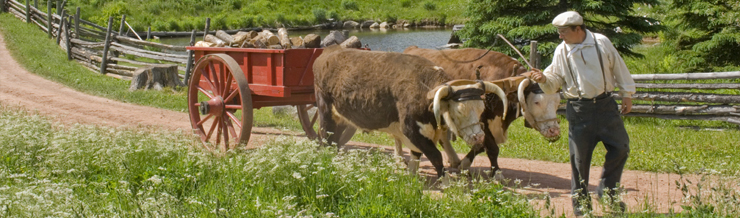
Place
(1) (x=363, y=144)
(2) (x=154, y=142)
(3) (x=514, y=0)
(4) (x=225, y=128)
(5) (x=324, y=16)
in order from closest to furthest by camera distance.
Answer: (2) (x=154, y=142)
(4) (x=225, y=128)
(1) (x=363, y=144)
(3) (x=514, y=0)
(5) (x=324, y=16)

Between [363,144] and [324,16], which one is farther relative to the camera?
[324,16]

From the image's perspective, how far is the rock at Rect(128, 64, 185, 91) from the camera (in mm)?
17703

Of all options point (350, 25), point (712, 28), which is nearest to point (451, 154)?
point (712, 28)

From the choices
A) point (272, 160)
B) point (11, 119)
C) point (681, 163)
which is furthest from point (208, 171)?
point (681, 163)

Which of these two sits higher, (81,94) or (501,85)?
(501,85)

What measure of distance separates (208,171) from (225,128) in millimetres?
3068

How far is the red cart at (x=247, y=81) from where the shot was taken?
891 cm

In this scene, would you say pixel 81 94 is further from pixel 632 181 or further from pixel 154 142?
pixel 632 181

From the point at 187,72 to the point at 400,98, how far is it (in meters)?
12.4

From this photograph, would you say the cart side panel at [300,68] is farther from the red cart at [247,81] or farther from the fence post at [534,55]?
the fence post at [534,55]

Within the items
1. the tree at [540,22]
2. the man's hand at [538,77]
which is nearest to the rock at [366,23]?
the tree at [540,22]

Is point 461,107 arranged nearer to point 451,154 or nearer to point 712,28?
point 451,154

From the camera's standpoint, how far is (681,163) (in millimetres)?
8977

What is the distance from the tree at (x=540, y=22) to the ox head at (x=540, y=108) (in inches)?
320
